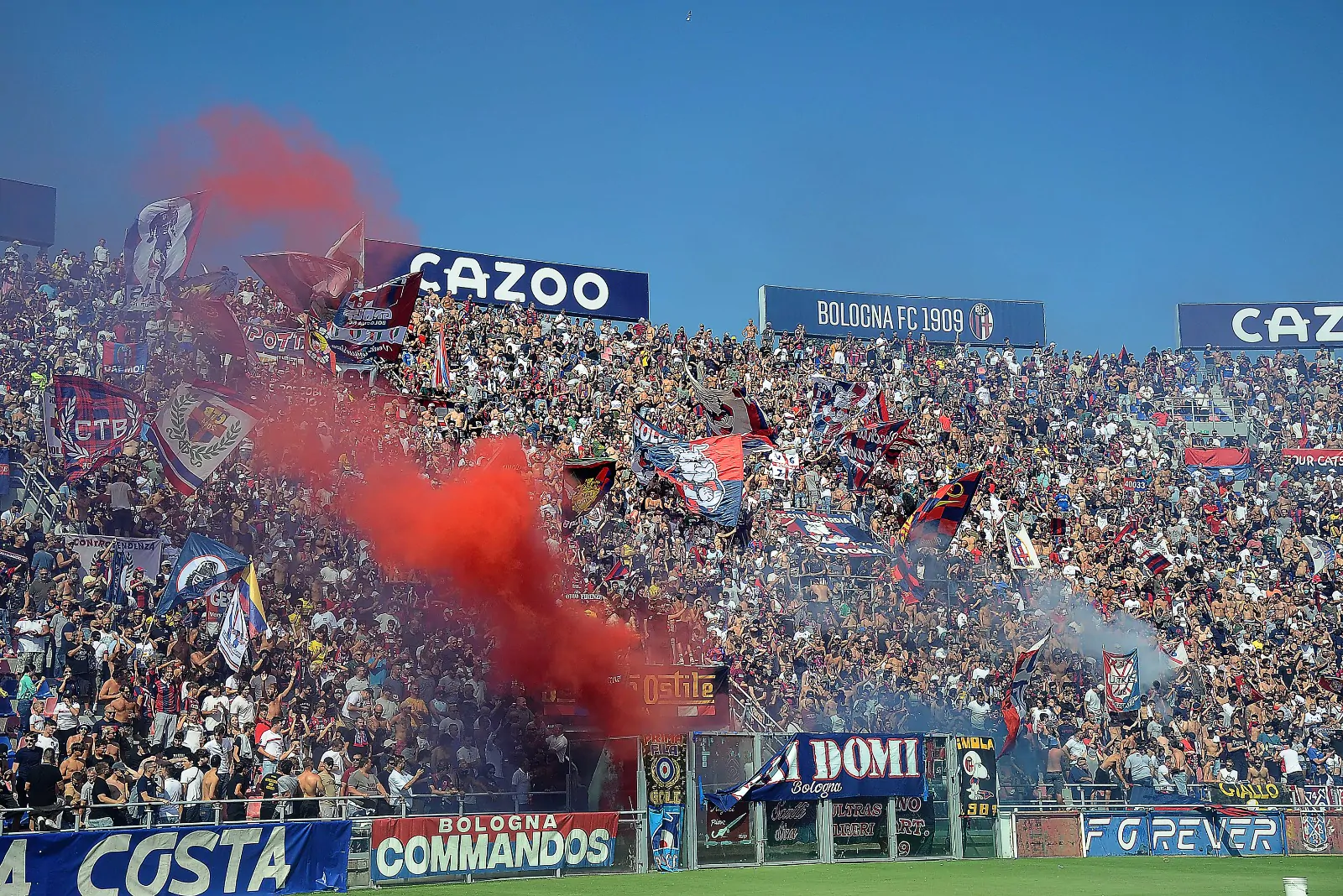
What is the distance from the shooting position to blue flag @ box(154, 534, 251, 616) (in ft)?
67.0

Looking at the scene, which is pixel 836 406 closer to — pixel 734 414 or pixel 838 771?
pixel 734 414

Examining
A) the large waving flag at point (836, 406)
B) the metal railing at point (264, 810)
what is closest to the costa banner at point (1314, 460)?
the large waving flag at point (836, 406)

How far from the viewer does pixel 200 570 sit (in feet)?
67.5

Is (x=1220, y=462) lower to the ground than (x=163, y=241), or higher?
lower

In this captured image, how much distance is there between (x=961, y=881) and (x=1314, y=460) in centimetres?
2992

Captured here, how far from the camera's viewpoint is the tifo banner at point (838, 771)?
21.8m

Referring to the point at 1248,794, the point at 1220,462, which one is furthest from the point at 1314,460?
the point at 1248,794

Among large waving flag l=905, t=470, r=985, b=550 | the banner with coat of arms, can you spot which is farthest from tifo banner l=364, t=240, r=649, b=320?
the banner with coat of arms

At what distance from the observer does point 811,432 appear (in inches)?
1419

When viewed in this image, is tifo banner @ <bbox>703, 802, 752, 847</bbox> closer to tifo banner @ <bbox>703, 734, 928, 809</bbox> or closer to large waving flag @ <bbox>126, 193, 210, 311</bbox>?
tifo banner @ <bbox>703, 734, 928, 809</bbox>

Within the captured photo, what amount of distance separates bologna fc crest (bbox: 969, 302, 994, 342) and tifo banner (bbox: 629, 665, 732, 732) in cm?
3320

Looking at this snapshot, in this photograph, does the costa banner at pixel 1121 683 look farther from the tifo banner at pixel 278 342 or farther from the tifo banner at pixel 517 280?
the tifo banner at pixel 517 280

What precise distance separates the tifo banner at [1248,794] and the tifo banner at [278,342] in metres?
19.6

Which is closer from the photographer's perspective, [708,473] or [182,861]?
[182,861]
